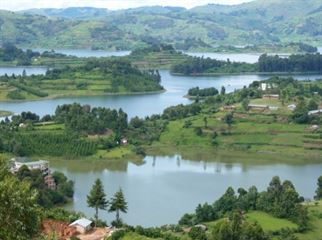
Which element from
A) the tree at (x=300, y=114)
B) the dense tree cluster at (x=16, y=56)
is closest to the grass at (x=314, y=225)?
the tree at (x=300, y=114)

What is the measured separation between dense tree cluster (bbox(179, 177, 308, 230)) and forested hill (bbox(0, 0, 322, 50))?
269 ft

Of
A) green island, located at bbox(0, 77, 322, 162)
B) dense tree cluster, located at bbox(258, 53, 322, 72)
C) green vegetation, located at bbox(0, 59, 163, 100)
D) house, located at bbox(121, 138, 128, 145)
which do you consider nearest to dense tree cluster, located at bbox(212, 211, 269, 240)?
green island, located at bbox(0, 77, 322, 162)

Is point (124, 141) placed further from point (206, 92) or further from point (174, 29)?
point (174, 29)

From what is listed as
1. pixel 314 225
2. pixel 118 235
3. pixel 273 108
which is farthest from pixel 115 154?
pixel 118 235

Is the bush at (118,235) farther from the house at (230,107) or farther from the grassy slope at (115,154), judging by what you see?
the house at (230,107)

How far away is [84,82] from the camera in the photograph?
56.2 m

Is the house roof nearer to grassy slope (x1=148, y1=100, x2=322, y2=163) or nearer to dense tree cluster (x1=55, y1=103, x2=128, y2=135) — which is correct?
grassy slope (x1=148, y1=100, x2=322, y2=163)

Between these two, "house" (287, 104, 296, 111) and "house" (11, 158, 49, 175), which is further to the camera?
"house" (287, 104, 296, 111)

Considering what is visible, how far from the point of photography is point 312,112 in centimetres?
3847

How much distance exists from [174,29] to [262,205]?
11657 cm

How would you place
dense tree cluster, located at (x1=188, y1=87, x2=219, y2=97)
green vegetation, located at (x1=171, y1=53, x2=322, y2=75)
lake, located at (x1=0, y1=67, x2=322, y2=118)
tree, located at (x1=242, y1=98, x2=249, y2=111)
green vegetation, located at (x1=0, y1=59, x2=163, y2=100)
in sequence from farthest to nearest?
green vegetation, located at (x1=171, y1=53, x2=322, y2=75)
green vegetation, located at (x1=0, y1=59, x2=163, y2=100)
dense tree cluster, located at (x1=188, y1=87, x2=219, y2=97)
lake, located at (x1=0, y1=67, x2=322, y2=118)
tree, located at (x1=242, y1=98, x2=249, y2=111)

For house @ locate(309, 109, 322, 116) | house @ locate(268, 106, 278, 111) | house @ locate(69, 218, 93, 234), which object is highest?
house @ locate(268, 106, 278, 111)

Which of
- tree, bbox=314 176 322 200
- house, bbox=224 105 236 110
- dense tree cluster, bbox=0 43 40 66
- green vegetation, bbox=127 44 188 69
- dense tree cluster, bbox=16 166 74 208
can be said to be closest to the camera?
dense tree cluster, bbox=16 166 74 208

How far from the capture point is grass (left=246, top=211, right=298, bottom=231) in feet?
68.8
